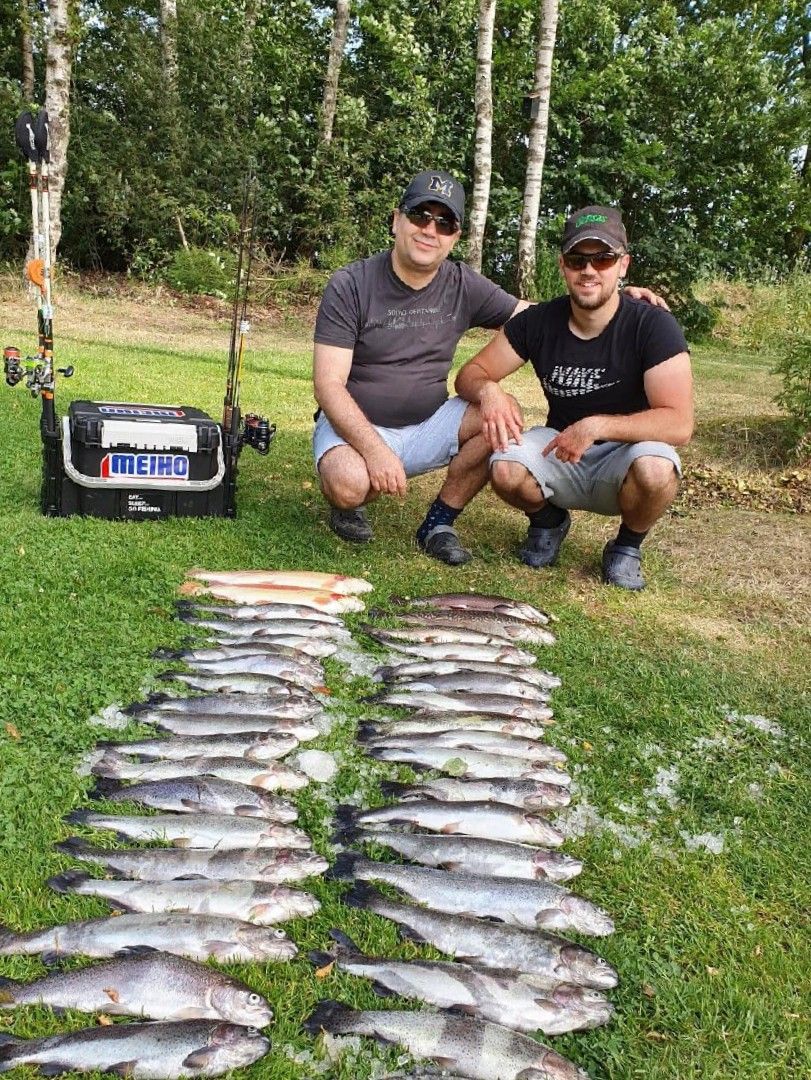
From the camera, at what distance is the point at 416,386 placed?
5168 mm

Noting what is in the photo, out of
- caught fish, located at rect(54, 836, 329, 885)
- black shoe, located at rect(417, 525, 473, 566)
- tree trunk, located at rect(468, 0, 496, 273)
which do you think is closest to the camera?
caught fish, located at rect(54, 836, 329, 885)

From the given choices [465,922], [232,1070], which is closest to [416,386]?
[465,922]

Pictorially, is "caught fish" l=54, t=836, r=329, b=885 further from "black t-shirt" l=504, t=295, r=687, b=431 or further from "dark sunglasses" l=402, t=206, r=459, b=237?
"dark sunglasses" l=402, t=206, r=459, b=237

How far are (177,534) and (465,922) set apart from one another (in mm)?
3199

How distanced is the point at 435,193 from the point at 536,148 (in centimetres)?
1062

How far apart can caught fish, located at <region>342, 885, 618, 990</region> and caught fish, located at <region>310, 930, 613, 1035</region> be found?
0.04m

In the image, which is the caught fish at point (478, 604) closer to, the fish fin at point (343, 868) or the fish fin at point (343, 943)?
the fish fin at point (343, 868)

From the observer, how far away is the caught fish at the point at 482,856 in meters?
2.61

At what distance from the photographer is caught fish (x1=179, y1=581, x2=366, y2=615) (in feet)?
14.2

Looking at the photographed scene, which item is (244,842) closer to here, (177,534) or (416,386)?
(177,534)

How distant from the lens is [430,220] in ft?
15.8

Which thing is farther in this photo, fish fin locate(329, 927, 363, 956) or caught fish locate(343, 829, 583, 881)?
caught fish locate(343, 829, 583, 881)

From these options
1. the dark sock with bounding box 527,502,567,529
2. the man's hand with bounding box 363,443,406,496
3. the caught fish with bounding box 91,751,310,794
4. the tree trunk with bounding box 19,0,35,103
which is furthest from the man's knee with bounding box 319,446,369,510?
the tree trunk with bounding box 19,0,35,103

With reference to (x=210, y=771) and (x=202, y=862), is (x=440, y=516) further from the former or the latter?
(x=202, y=862)
